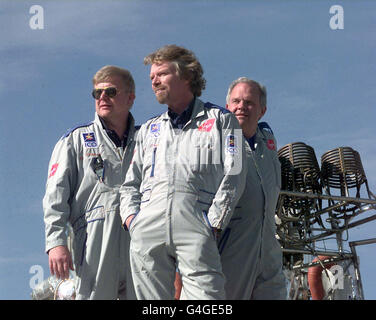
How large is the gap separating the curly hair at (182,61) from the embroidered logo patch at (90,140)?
0.94 meters

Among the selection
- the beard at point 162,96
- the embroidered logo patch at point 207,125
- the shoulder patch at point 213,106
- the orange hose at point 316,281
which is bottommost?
the orange hose at point 316,281

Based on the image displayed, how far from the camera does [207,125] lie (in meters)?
4.96

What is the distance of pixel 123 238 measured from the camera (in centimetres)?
542

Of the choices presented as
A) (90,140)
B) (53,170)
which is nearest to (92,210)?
(53,170)

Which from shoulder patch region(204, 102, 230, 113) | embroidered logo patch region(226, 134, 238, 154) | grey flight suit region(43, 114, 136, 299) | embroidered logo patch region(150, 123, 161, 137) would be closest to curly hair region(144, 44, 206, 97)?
shoulder patch region(204, 102, 230, 113)

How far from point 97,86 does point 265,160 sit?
5.48 ft

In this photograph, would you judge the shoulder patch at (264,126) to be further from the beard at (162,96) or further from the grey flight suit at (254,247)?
the beard at (162,96)

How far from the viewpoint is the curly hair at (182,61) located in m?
5.12

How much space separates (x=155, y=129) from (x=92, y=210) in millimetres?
918

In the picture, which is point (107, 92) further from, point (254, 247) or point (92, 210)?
point (254, 247)

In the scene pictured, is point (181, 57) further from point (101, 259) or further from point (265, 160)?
point (101, 259)

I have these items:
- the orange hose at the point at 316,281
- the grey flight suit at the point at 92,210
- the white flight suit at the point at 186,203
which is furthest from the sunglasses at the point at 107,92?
the orange hose at the point at 316,281
